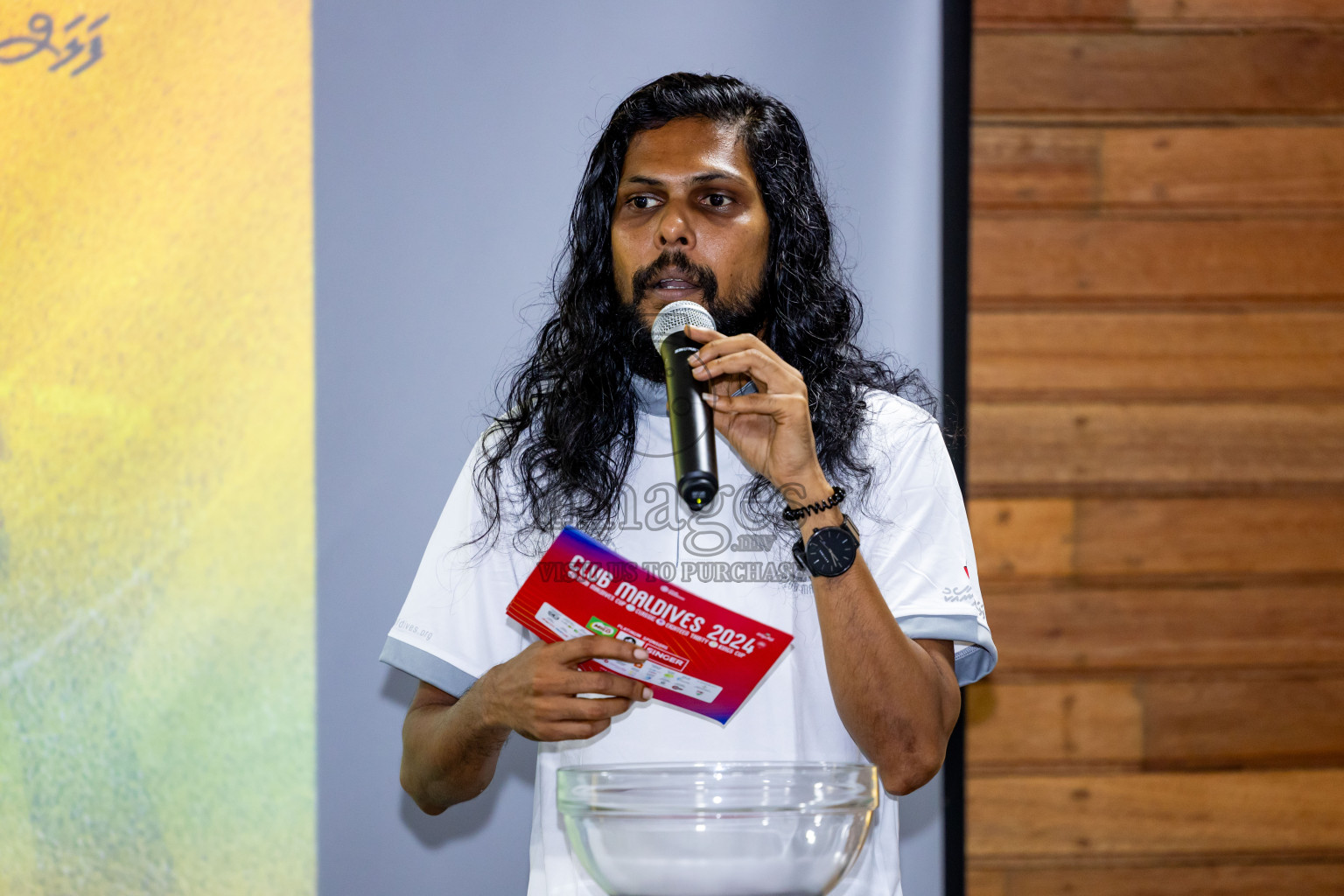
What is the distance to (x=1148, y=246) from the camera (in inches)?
77.6

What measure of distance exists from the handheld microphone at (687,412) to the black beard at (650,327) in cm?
16

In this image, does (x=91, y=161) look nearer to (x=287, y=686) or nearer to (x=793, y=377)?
(x=287, y=686)

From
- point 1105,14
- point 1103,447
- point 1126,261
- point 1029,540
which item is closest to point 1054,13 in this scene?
point 1105,14

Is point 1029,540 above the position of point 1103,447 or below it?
below

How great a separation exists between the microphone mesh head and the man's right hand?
0.33 meters

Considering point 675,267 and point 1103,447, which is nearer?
point 675,267

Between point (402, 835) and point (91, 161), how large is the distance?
1.36 m

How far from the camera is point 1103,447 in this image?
6.42 ft

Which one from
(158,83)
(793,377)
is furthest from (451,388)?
(793,377)

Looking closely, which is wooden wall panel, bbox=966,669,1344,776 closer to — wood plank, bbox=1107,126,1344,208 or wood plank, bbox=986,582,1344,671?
wood plank, bbox=986,582,1344,671

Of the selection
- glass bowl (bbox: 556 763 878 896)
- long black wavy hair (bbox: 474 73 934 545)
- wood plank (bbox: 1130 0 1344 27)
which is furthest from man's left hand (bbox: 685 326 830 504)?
wood plank (bbox: 1130 0 1344 27)

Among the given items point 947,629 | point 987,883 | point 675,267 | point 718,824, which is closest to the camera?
point 718,824

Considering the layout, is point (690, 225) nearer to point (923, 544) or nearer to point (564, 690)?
point (923, 544)

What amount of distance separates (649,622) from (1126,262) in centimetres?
135
